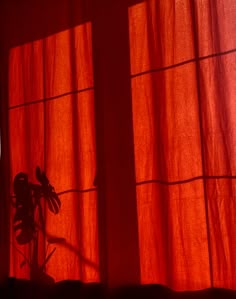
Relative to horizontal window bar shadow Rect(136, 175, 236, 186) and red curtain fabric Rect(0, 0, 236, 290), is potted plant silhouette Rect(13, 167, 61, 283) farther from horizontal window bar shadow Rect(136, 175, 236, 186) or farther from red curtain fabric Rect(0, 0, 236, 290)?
horizontal window bar shadow Rect(136, 175, 236, 186)

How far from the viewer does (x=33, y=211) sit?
1562 millimetres

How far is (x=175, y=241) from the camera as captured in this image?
1.22 meters

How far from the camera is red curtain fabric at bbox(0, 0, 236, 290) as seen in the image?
117 cm

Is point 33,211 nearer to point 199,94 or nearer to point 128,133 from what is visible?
point 128,133

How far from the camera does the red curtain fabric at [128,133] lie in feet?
3.84

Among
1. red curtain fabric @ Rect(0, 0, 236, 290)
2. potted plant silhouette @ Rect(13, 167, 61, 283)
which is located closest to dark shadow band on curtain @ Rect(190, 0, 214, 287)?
red curtain fabric @ Rect(0, 0, 236, 290)

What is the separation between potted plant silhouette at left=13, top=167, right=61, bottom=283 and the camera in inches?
59.3

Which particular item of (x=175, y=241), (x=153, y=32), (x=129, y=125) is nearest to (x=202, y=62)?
(x=153, y=32)

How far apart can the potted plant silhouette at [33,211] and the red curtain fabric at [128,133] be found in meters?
0.03

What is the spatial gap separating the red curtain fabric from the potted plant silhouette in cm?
3

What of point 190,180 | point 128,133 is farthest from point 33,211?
point 190,180

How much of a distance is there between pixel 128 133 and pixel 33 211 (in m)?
0.55

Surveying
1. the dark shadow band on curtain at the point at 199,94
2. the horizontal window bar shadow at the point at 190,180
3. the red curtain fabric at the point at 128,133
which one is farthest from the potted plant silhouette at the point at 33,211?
the dark shadow band on curtain at the point at 199,94

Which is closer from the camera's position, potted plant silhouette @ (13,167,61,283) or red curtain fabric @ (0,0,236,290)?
red curtain fabric @ (0,0,236,290)
